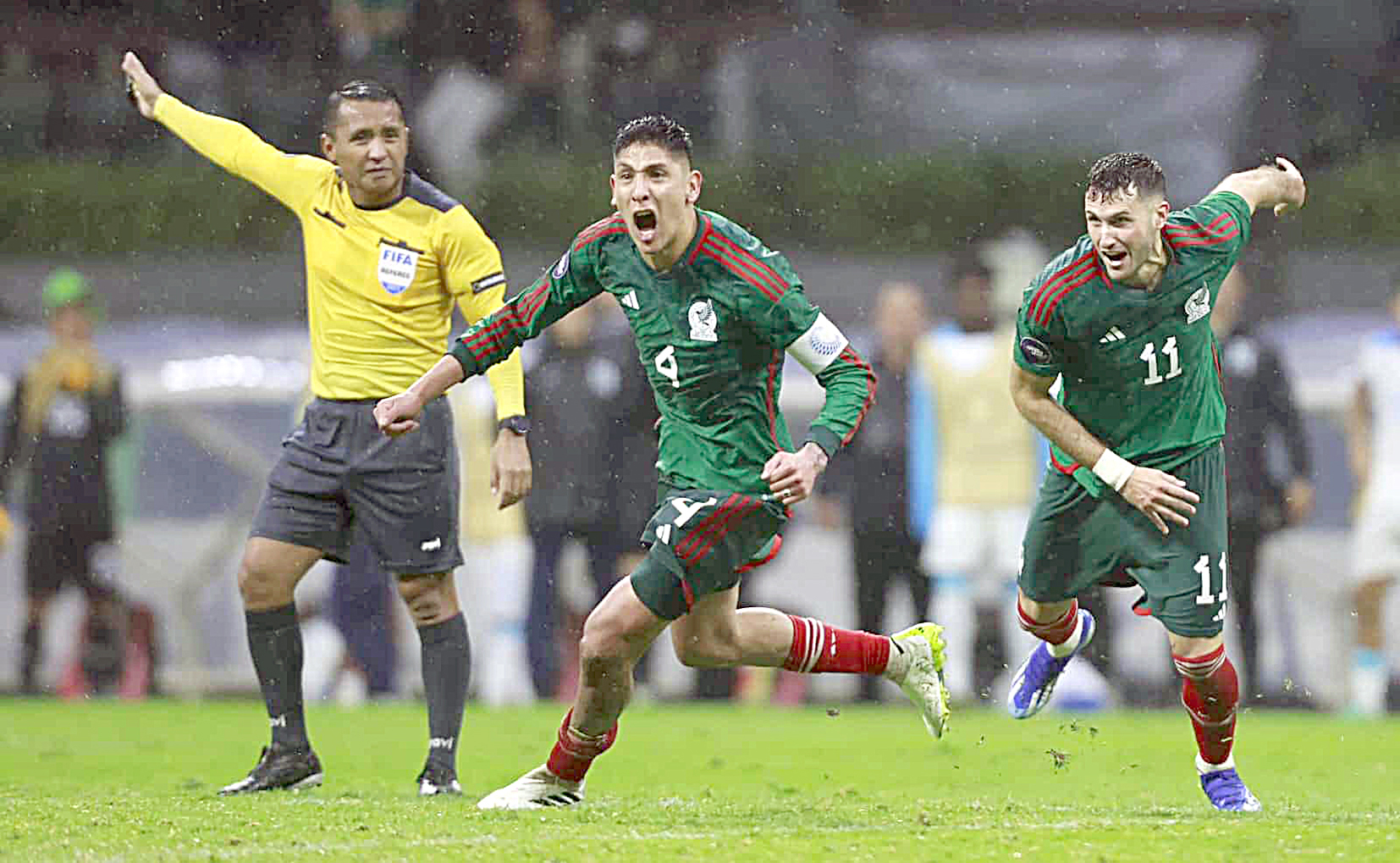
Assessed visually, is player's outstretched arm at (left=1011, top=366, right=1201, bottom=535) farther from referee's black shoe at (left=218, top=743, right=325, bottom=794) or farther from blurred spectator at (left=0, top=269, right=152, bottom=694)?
blurred spectator at (left=0, top=269, right=152, bottom=694)

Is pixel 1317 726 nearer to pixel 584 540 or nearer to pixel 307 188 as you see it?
pixel 584 540

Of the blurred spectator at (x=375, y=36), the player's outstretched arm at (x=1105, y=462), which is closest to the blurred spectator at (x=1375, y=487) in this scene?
the player's outstretched arm at (x=1105, y=462)

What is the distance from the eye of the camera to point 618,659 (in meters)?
6.82

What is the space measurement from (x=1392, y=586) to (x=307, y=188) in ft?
23.3

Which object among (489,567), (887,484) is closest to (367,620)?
(489,567)

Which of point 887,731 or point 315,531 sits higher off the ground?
point 315,531

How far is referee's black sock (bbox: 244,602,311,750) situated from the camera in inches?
308

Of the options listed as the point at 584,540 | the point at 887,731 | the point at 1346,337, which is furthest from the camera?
the point at 1346,337

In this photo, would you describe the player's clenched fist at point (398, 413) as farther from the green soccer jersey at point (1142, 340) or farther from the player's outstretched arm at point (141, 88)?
the player's outstretched arm at point (141, 88)

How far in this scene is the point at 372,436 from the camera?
7723mm

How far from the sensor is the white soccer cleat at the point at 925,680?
746 centimetres

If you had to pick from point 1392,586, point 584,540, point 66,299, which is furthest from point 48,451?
point 1392,586

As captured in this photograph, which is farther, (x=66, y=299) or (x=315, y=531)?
(x=66, y=299)

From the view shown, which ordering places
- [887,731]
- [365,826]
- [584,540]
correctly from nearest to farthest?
[365,826] → [887,731] → [584,540]
